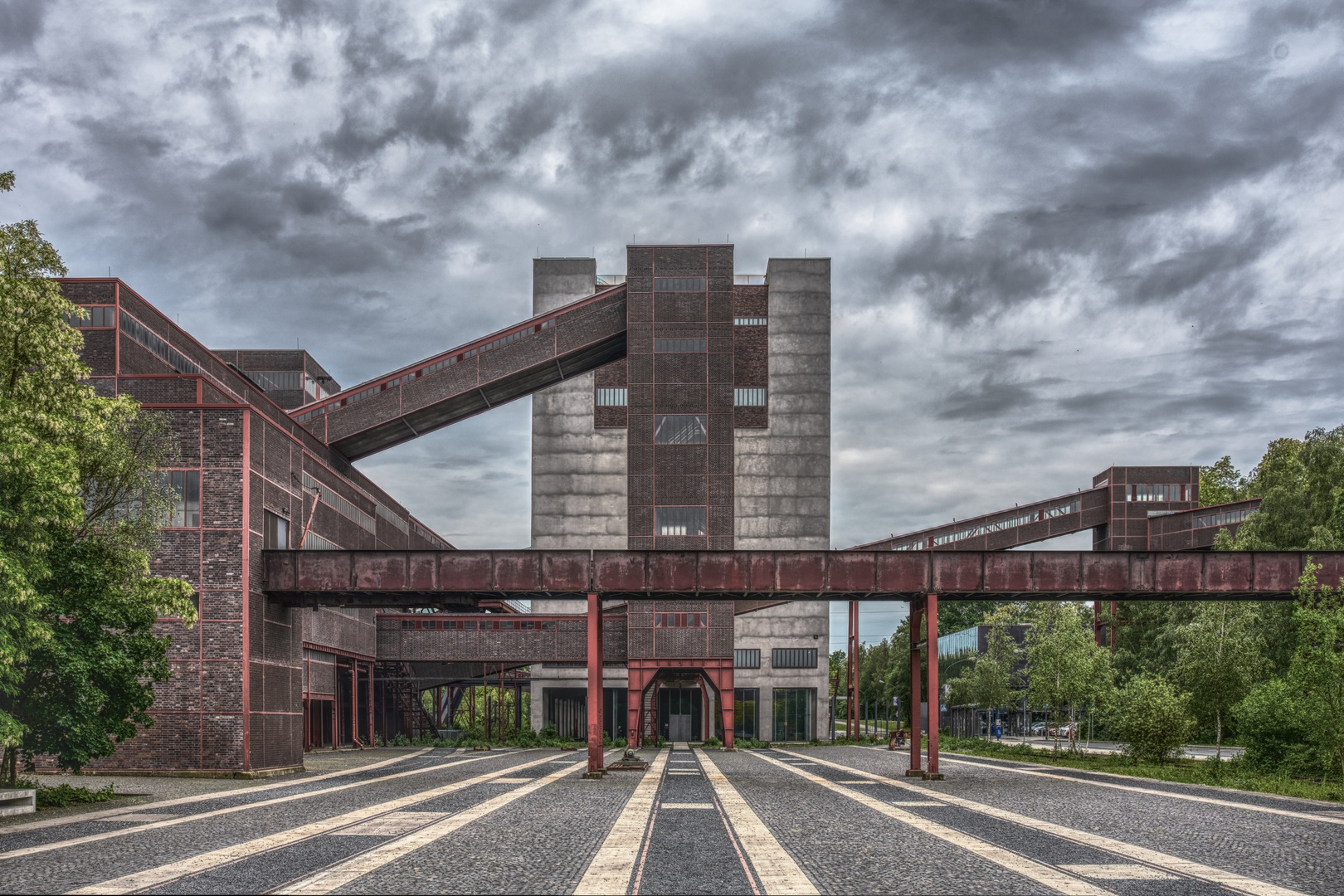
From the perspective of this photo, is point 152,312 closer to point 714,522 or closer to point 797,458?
point 714,522

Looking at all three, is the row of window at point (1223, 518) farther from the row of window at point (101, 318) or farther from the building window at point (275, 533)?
the row of window at point (101, 318)

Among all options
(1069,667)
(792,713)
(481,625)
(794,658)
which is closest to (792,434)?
A: (794,658)

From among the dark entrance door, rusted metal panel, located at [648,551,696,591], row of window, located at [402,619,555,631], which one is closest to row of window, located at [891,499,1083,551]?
the dark entrance door

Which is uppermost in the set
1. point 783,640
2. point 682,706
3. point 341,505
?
point 341,505

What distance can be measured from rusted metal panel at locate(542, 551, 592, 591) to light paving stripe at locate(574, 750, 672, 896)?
8989 mm

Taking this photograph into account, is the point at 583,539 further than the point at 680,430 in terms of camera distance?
Yes

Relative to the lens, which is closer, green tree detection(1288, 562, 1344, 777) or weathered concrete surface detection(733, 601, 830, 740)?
green tree detection(1288, 562, 1344, 777)

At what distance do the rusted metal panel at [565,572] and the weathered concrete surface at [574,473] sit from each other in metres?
40.4

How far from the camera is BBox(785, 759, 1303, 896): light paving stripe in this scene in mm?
11992

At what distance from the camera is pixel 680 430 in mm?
59125

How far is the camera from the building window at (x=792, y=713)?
70500 mm

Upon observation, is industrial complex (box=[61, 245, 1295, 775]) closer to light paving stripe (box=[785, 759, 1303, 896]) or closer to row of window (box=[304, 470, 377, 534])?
row of window (box=[304, 470, 377, 534])

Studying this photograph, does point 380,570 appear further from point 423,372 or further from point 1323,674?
point 1323,674

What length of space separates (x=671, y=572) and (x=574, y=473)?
41.8 metres
